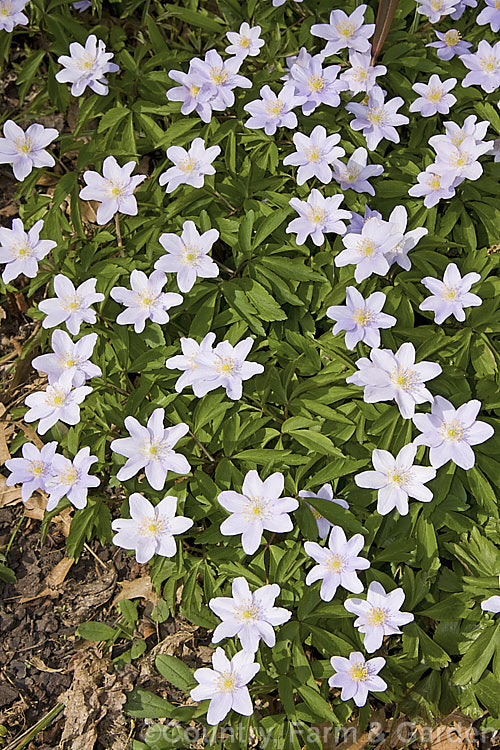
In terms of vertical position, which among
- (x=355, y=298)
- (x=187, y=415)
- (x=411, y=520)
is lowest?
(x=411, y=520)

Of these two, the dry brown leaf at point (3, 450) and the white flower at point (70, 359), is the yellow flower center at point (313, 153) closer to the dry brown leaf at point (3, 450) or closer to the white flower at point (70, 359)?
the white flower at point (70, 359)

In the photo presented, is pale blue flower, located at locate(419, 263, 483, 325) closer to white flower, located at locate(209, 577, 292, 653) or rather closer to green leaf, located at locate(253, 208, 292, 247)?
green leaf, located at locate(253, 208, 292, 247)

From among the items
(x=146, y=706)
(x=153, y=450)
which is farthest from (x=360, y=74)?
(x=146, y=706)

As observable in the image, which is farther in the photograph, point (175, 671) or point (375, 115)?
point (375, 115)

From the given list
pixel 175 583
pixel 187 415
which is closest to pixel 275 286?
pixel 187 415

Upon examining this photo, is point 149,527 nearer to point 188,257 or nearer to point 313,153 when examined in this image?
point 188,257

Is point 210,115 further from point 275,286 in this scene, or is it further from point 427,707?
point 427,707
